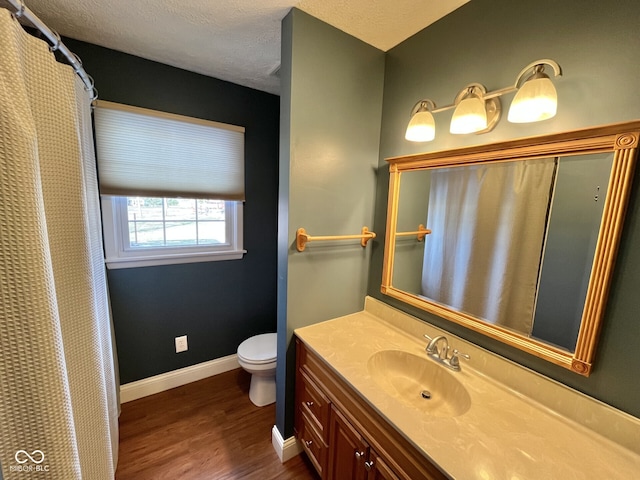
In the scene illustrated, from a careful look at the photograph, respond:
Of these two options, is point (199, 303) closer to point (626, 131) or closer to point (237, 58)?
point (237, 58)

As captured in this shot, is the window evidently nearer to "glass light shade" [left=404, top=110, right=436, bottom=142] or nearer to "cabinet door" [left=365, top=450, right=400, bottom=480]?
"glass light shade" [left=404, top=110, right=436, bottom=142]

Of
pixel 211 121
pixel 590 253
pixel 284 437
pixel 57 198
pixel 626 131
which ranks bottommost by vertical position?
pixel 284 437

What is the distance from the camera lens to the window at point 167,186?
163cm

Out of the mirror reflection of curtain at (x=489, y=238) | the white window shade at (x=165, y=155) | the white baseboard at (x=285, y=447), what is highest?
the white window shade at (x=165, y=155)

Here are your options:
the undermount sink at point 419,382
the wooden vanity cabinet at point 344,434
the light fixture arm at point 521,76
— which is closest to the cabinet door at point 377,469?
the wooden vanity cabinet at point 344,434

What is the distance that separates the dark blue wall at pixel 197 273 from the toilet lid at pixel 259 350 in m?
0.33

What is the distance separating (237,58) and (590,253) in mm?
2015

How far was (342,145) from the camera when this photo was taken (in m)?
1.45

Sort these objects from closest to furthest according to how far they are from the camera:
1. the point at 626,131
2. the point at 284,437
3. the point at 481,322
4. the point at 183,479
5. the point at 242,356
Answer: the point at 626,131
the point at 481,322
the point at 183,479
the point at 284,437
the point at 242,356

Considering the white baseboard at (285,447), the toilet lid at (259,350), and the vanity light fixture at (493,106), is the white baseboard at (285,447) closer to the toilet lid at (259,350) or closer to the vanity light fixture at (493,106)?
the toilet lid at (259,350)

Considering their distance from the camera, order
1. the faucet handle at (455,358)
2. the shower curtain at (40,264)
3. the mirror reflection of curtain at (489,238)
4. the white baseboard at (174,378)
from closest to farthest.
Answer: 1. the shower curtain at (40,264)
2. the mirror reflection of curtain at (489,238)
3. the faucet handle at (455,358)
4. the white baseboard at (174,378)

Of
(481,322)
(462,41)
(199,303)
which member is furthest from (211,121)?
(481,322)

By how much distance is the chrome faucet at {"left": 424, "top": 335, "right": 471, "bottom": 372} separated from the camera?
1.13 metres

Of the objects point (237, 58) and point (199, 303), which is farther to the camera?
point (199, 303)
